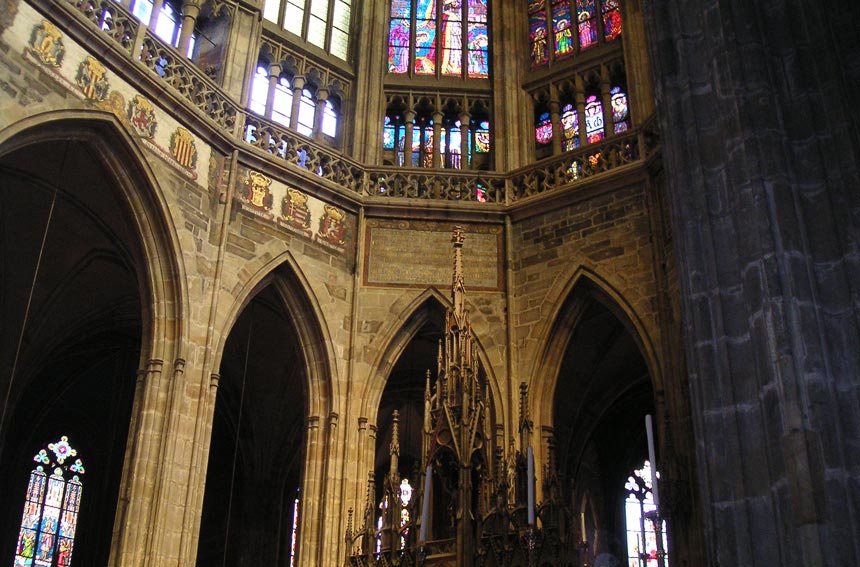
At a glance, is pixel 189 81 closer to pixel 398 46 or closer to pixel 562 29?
pixel 398 46

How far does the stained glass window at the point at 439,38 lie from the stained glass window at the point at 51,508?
933 cm

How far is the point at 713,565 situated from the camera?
5.79 metres

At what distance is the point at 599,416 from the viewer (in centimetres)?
1789

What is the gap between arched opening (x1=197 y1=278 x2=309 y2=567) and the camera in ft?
Answer: 56.1

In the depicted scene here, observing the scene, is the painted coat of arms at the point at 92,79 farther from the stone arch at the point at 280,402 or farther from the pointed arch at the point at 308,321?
the pointed arch at the point at 308,321

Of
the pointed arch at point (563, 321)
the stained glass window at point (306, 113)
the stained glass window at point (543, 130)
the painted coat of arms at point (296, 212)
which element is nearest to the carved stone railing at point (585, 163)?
the stained glass window at point (543, 130)

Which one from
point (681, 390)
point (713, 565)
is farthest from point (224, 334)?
point (713, 565)

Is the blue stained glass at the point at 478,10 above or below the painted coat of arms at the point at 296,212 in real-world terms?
above

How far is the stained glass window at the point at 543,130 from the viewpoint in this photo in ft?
53.4

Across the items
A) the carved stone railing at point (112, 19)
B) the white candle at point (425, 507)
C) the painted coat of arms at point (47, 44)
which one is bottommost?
the white candle at point (425, 507)

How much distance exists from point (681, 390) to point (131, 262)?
742 cm

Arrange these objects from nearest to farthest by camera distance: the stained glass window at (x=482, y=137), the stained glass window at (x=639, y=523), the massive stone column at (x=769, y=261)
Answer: the massive stone column at (x=769, y=261) → the stained glass window at (x=482, y=137) → the stained glass window at (x=639, y=523)

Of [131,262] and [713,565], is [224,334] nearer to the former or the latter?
[131,262]

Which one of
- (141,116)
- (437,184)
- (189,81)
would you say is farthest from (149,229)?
(437,184)
